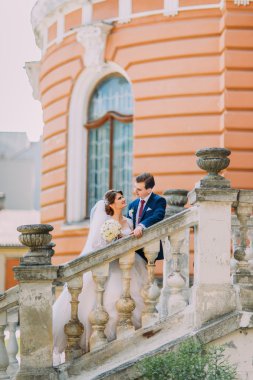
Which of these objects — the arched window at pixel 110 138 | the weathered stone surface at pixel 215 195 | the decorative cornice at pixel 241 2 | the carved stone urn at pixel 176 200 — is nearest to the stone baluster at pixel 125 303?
the weathered stone surface at pixel 215 195

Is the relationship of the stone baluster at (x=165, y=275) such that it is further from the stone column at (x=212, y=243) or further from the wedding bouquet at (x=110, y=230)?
the stone column at (x=212, y=243)

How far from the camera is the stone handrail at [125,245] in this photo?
6496mm

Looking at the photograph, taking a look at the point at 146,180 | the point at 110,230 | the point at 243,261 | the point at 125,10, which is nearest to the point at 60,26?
the point at 125,10

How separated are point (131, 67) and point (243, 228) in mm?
6963

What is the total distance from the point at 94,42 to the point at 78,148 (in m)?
1.95

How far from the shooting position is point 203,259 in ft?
21.0

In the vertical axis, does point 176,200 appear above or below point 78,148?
below

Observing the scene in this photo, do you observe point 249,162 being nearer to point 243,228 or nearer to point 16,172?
point 243,228

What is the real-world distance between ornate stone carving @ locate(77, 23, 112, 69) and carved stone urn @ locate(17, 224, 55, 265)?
738 centimetres

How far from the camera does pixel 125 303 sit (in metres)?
6.50

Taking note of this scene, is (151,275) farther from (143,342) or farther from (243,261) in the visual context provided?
(243,261)

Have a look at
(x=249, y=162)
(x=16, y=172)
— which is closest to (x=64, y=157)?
(x=249, y=162)

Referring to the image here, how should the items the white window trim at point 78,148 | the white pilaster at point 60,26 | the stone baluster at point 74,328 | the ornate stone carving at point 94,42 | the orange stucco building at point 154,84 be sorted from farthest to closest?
the white pilaster at point 60,26 → the white window trim at point 78,148 → the ornate stone carving at point 94,42 → the orange stucco building at point 154,84 → the stone baluster at point 74,328

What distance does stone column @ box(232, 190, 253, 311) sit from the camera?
636 cm
